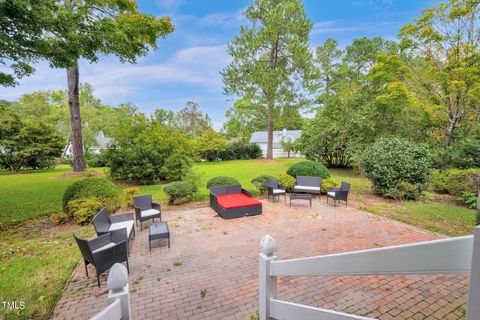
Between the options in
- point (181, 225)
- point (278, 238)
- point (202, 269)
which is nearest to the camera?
point (202, 269)

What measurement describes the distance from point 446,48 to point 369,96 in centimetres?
453

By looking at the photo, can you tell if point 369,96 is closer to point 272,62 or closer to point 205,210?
point 272,62

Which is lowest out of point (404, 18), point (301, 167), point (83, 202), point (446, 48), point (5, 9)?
point (83, 202)

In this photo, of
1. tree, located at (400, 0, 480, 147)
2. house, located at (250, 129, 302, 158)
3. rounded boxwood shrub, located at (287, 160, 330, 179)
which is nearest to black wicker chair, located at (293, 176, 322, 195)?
rounded boxwood shrub, located at (287, 160, 330, 179)

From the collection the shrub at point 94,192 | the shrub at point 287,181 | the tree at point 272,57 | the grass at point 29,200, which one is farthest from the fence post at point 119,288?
the tree at point 272,57

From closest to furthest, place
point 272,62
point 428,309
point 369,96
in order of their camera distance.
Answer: point 428,309, point 369,96, point 272,62

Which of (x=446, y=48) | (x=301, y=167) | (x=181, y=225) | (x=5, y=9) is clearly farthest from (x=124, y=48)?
(x=446, y=48)

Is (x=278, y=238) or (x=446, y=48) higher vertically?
(x=446, y=48)

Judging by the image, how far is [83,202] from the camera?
24.4 ft

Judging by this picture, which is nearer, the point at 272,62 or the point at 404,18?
the point at 404,18

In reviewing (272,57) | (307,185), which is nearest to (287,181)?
(307,185)

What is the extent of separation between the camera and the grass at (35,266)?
3750 millimetres

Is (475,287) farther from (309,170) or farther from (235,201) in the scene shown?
(309,170)

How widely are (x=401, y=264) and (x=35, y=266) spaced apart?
21.7 feet
